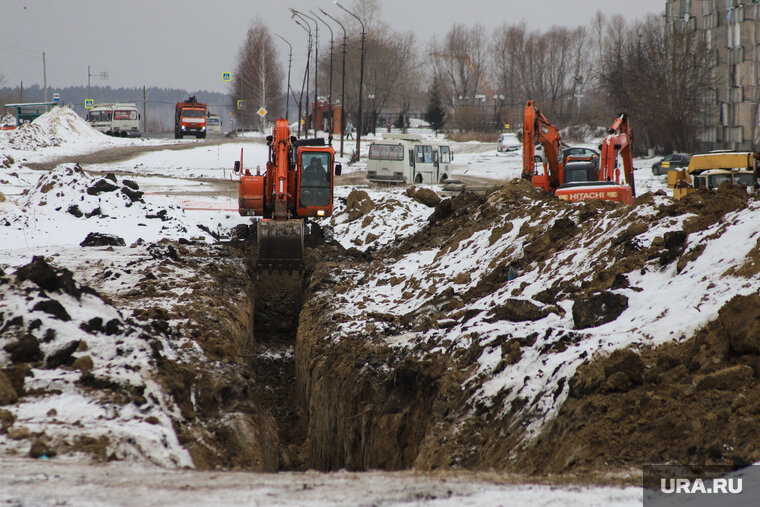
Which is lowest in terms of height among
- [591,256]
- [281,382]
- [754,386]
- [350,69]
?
[281,382]

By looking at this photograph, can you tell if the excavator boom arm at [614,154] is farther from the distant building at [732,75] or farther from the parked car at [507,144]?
the parked car at [507,144]

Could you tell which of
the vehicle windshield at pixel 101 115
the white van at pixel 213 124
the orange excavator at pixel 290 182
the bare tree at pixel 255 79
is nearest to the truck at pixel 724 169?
the orange excavator at pixel 290 182

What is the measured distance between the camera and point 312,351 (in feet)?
30.8

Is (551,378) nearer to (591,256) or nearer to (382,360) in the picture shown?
(382,360)

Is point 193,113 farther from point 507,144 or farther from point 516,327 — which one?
point 516,327

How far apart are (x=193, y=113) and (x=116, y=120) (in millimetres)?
8181

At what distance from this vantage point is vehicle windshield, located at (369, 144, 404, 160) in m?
31.2

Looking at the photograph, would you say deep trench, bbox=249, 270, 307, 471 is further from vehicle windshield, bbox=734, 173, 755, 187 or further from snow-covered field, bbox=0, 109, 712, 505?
vehicle windshield, bbox=734, 173, 755, 187

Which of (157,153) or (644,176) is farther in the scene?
(157,153)

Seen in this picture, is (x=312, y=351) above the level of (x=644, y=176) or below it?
below

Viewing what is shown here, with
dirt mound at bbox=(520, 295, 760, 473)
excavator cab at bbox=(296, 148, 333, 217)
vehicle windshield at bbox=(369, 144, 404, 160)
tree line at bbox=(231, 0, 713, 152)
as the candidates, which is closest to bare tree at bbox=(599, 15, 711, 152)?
tree line at bbox=(231, 0, 713, 152)

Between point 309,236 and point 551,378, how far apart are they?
38.2 feet

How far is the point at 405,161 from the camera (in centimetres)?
3119

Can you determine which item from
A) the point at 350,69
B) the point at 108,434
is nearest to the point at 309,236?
the point at 108,434
